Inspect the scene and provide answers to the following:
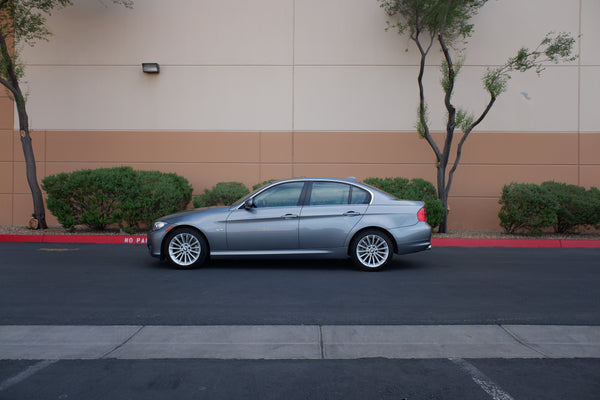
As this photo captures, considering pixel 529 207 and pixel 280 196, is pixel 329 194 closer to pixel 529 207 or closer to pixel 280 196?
pixel 280 196

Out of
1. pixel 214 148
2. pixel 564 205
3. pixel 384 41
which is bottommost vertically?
pixel 564 205

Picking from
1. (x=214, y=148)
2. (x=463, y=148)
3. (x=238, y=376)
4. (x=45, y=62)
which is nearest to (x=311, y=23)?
(x=214, y=148)

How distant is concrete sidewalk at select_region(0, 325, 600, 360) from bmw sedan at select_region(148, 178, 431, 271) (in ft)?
10.4

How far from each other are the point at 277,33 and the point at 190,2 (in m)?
2.80

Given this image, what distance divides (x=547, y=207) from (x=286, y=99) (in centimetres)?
764

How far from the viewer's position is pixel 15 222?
14.6 metres

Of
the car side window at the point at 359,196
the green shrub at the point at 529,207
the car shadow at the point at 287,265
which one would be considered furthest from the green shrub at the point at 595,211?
the car side window at the point at 359,196

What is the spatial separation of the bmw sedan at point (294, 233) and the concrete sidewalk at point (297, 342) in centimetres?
317

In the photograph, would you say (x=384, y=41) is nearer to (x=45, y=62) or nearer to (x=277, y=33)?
(x=277, y=33)

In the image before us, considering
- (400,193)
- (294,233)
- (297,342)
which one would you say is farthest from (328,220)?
(400,193)

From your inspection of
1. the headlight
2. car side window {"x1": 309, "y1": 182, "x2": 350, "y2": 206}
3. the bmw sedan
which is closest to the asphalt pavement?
the bmw sedan

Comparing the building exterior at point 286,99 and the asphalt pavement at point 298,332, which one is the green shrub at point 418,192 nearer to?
the building exterior at point 286,99

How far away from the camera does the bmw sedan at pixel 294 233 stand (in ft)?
26.8

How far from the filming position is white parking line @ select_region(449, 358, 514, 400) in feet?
11.3
